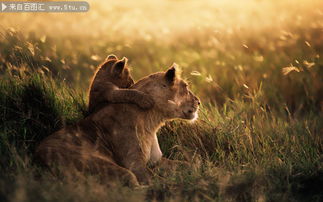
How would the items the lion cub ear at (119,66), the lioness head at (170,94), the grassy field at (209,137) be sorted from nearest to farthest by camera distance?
the grassy field at (209,137) < the lioness head at (170,94) < the lion cub ear at (119,66)

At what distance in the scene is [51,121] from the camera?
23.2 ft

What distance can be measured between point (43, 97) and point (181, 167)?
180 cm

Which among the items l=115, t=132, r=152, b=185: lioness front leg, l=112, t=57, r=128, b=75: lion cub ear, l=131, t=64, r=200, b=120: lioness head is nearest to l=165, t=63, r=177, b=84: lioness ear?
l=131, t=64, r=200, b=120: lioness head

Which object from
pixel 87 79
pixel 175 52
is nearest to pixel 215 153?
pixel 87 79

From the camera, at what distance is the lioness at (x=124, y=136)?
601 cm

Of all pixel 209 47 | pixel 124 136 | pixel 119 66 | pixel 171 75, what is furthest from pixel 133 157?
pixel 209 47

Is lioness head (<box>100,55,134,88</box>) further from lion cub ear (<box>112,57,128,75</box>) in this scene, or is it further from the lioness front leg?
the lioness front leg

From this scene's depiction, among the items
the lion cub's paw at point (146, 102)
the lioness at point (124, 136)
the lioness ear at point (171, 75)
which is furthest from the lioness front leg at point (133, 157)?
the lioness ear at point (171, 75)

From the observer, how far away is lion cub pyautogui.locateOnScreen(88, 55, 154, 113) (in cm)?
670

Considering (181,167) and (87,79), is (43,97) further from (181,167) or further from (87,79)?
(87,79)

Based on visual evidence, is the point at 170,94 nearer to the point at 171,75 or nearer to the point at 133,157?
the point at 171,75

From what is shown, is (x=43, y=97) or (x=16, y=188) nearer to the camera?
(x=16, y=188)

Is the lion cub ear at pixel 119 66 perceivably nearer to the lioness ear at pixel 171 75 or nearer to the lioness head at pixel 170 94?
the lioness head at pixel 170 94

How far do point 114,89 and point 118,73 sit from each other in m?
0.30
